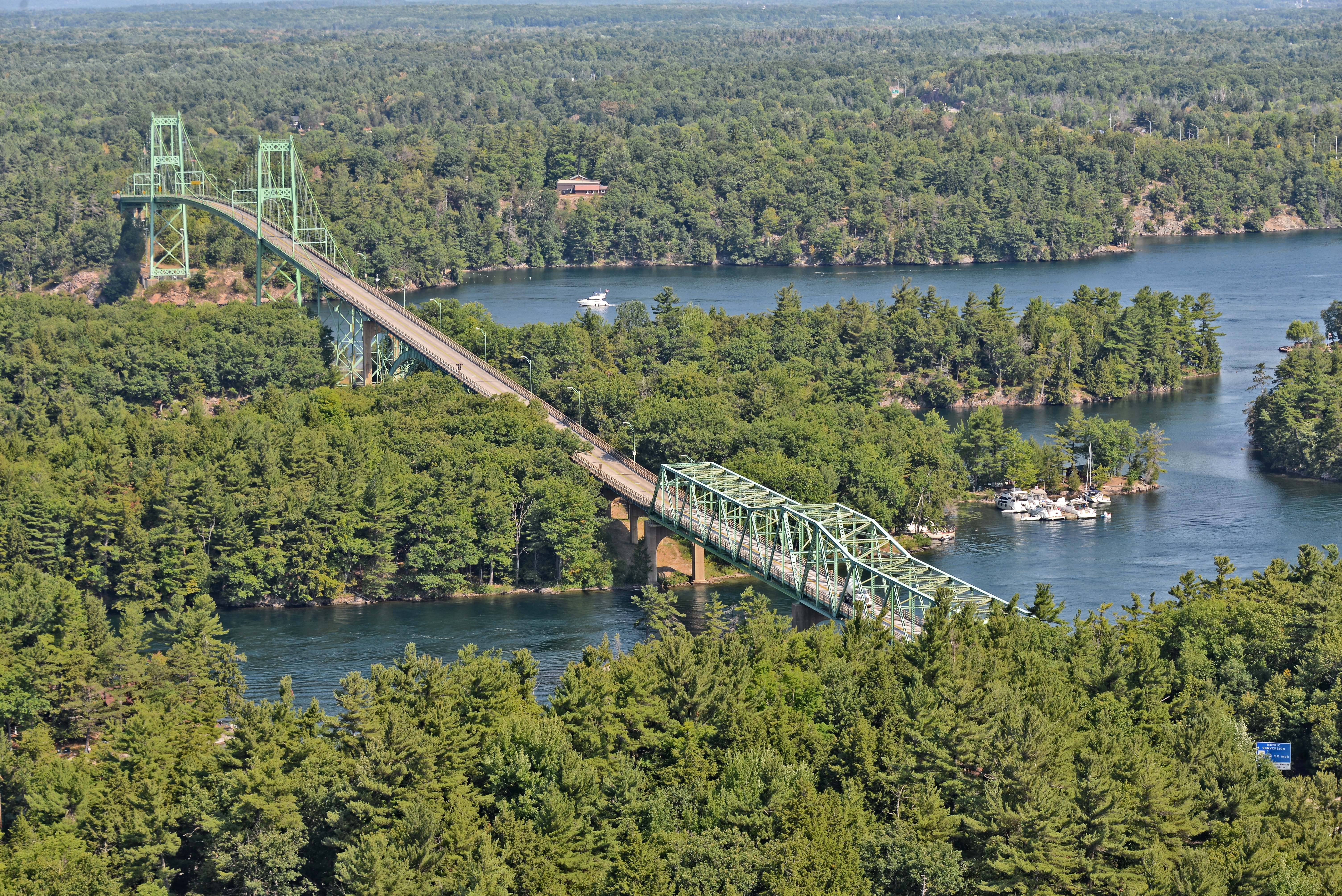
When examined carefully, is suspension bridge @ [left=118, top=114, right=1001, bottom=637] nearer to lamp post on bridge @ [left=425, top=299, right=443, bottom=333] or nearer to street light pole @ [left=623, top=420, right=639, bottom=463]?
street light pole @ [left=623, top=420, right=639, bottom=463]

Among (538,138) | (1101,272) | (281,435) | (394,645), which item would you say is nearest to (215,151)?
(538,138)

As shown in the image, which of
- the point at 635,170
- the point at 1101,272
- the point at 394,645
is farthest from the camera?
the point at 635,170

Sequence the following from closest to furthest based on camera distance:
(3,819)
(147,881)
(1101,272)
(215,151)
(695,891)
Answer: (695,891), (147,881), (3,819), (1101,272), (215,151)

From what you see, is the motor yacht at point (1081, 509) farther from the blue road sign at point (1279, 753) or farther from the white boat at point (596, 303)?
the white boat at point (596, 303)

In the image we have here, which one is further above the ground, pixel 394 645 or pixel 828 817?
pixel 828 817

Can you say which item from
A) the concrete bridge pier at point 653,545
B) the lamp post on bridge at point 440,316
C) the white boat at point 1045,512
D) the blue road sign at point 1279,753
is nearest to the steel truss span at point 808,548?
the concrete bridge pier at point 653,545

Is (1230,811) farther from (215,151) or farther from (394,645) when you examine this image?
(215,151)

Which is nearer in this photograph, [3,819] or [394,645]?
[3,819]
